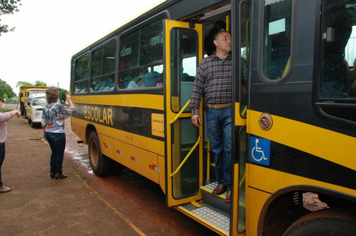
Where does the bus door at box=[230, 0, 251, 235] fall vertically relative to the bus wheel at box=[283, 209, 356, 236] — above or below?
above

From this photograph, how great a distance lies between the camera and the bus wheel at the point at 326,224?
179cm

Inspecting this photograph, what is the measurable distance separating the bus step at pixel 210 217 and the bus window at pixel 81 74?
4.21m

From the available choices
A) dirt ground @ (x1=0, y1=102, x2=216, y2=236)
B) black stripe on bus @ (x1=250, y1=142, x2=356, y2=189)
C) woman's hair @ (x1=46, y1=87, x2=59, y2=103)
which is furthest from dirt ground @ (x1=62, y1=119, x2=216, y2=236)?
black stripe on bus @ (x1=250, y1=142, x2=356, y2=189)

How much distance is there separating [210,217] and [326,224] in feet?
4.49

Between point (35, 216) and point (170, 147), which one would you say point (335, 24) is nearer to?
point (170, 147)

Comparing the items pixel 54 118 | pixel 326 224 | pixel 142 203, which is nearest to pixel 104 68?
pixel 54 118

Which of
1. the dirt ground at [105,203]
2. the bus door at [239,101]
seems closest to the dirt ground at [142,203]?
the dirt ground at [105,203]

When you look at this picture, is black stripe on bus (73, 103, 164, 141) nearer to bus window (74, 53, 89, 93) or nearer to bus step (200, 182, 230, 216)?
bus window (74, 53, 89, 93)

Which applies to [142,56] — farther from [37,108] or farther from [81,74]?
[37,108]

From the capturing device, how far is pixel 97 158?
6047mm

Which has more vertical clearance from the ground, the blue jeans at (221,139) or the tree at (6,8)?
the tree at (6,8)

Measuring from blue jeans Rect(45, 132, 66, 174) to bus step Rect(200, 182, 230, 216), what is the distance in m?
3.35

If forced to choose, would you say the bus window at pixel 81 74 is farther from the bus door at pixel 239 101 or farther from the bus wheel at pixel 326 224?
the bus wheel at pixel 326 224

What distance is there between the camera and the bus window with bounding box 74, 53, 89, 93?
6430 millimetres
